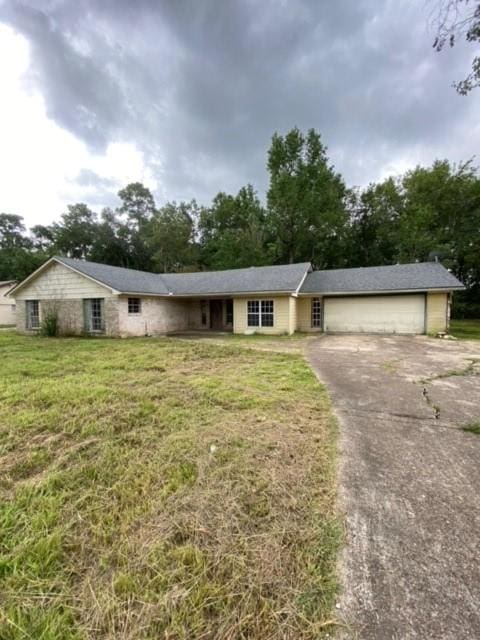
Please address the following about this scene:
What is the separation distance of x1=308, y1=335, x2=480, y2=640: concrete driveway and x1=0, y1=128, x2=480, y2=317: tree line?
2183cm

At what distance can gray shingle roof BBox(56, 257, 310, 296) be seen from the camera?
44.4ft

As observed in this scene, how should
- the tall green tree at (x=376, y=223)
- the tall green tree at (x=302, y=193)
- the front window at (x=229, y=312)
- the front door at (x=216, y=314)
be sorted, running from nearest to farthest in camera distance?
the front window at (x=229, y=312) < the front door at (x=216, y=314) < the tall green tree at (x=302, y=193) < the tall green tree at (x=376, y=223)

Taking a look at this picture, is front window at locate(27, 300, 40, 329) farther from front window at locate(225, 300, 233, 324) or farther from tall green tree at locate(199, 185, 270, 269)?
tall green tree at locate(199, 185, 270, 269)

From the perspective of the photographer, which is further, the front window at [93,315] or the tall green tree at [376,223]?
the tall green tree at [376,223]

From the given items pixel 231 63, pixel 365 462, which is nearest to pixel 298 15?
pixel 231 63

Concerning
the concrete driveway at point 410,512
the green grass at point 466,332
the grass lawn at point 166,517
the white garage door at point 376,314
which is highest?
the white garage door at point 376,314

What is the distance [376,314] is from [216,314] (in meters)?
9.48

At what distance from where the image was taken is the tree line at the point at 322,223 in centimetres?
2303

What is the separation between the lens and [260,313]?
1445 cm

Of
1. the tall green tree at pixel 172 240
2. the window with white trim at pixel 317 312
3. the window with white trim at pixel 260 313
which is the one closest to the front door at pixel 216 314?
the window with white trim at pixel 260 313

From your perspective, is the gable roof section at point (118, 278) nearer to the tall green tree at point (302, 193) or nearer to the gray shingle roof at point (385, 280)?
the gray shingle roof at point (385, 280)

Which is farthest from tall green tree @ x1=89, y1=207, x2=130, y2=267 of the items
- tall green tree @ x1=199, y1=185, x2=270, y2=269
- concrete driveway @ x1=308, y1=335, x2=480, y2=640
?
concrete driveway @ x1=308, y1=335, x2=480, y2=640

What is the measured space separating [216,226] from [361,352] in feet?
90.4

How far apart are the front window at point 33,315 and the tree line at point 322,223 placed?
602 inches
